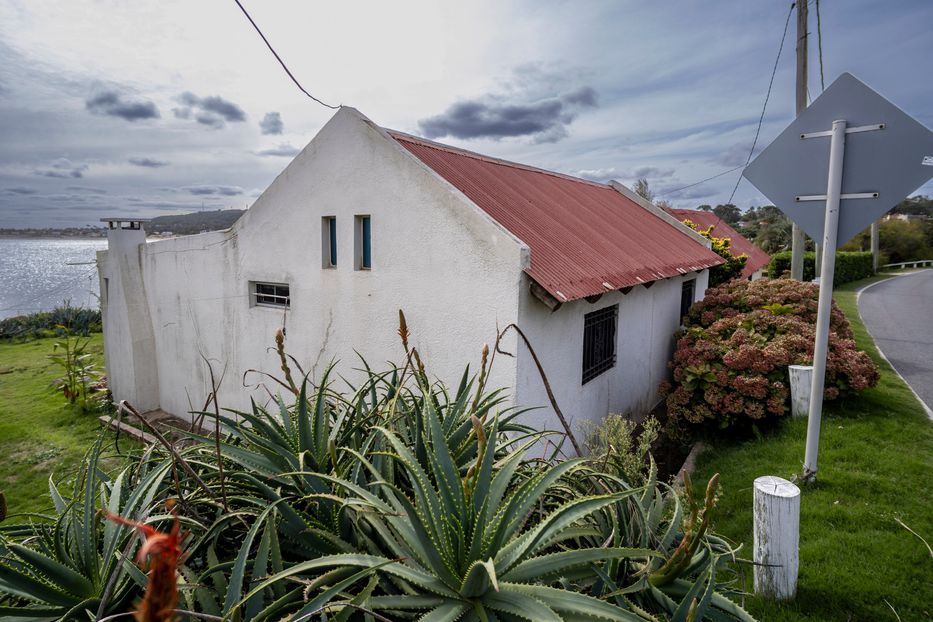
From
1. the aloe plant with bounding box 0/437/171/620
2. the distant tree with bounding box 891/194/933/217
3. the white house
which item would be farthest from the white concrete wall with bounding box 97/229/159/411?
the distant tree with bounding box 891/194/933/217

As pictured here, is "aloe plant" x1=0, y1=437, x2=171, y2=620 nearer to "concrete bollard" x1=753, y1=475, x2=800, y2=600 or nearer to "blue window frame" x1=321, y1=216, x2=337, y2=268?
"concrete bollard" x1=753, y1=475, x2=800, y2=600

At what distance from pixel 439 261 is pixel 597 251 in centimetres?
262

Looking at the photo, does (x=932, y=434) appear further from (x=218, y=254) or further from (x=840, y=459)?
(x=218, y=254)

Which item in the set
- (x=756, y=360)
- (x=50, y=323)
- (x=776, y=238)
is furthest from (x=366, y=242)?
(x=776, y=238)

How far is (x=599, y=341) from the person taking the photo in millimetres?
7883

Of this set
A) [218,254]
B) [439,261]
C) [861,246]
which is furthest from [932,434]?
[861,246]

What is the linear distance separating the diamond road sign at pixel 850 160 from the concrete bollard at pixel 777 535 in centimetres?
207

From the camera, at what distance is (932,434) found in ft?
20.5

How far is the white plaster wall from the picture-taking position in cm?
629

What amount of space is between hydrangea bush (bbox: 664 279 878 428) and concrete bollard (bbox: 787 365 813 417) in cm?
24

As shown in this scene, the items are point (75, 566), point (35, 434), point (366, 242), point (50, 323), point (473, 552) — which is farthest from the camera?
point (50, 323)

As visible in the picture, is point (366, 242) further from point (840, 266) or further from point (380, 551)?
point (840, 266)

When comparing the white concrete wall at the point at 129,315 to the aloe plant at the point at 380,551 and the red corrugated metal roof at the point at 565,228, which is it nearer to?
the red corrugated metal roof at the point at 565,228

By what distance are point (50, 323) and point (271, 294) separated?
2092 centimetres
